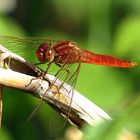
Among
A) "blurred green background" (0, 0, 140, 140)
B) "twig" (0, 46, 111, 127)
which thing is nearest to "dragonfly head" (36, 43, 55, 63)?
"blurred green background" (0, 0, 140, 140)

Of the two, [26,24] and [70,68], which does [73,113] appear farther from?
[26,24]

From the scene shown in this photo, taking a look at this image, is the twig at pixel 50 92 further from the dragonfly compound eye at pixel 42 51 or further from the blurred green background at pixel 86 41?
the dragonfly compound eye at pixel 42 51

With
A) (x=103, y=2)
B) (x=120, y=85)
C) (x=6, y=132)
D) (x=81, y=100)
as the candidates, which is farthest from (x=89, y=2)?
(x=81, y=100)

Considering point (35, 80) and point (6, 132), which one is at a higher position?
point (35, 80)

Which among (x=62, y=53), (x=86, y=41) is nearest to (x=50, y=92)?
(x=62, y=53)

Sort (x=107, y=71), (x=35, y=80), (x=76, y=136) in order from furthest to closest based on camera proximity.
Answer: (x=107, y=71) → (x=76, y=136) → (x=35, y=80)

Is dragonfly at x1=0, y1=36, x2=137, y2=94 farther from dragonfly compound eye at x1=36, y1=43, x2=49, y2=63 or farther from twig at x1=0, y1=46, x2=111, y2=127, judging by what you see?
twig at x1=0, y1=46, x2=111, y2=127

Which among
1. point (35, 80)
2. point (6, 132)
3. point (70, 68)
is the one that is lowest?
point (6, 132)
